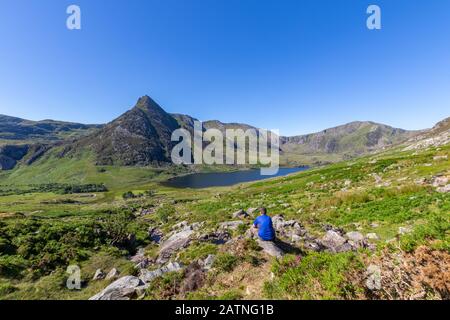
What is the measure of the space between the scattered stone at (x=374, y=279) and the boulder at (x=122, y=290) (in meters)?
10.3

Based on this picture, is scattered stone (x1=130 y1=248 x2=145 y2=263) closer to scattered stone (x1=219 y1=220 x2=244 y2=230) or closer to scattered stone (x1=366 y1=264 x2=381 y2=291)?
scattered stone (x1=219 y1=220 x2=244 y2=230)

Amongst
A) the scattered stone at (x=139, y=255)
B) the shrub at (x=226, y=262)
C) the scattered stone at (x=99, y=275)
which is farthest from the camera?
the scattered stone at (x=139, y=255)

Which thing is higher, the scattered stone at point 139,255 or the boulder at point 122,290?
the boulder at point 122,290

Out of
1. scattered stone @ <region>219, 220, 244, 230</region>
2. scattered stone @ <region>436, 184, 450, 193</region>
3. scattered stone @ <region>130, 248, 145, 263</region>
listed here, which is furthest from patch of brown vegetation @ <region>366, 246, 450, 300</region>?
scattered stone @ <region>130, 248, 145, 263</region>

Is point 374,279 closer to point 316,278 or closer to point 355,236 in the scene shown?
point 316,278

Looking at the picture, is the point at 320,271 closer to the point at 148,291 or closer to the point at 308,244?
the point at 308,244

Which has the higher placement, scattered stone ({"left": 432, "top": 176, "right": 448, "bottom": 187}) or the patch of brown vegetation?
scattered stone ({"left": 432, "top": 176, "right": 448, "bottom": 187})

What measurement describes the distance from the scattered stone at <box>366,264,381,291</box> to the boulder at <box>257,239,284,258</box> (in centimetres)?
542

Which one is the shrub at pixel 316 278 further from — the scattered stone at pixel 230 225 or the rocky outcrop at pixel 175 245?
the rocky outcrop at pixel 175 245

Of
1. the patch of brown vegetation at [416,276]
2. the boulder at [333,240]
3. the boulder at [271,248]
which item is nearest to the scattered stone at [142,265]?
the boulder at [271,248]

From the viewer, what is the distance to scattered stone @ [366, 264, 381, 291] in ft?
22.3

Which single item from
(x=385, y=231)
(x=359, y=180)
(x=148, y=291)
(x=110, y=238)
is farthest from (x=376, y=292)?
(x=359, y=180)

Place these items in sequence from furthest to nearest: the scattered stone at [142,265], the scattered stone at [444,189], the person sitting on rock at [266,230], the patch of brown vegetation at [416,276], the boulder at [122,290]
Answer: the scattered stone at [444,189]
the scattered stone at [142,265]
the person sitting on rock at [266,230]
the boulder at [122,290]
the patch of brown vegetation at [416,276]

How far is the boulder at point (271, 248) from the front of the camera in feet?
40.3
